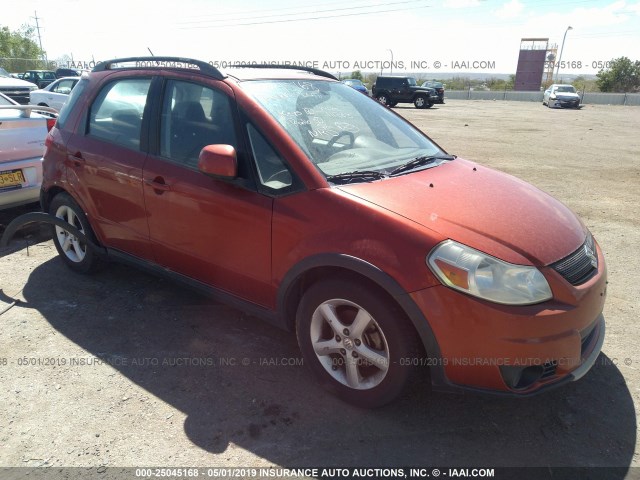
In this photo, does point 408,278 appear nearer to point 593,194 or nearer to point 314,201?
point 314,201

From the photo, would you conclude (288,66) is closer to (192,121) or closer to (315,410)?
(192,121)

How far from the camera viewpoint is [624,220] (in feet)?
20.0

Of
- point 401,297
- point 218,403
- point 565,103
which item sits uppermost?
point 401,297

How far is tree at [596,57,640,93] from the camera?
166 ft

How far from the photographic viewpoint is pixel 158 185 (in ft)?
10.8

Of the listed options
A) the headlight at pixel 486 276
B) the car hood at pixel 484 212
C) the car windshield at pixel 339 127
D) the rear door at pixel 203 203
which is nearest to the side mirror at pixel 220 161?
the rear door at pixel 203 203

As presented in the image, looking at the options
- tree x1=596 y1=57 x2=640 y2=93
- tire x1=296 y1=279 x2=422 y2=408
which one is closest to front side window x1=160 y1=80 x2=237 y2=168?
tire x1=296 y1=279 x2=422 y2=408

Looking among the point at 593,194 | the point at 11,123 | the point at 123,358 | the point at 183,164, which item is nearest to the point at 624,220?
the point at 593,194

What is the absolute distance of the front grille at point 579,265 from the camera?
238 centimetres

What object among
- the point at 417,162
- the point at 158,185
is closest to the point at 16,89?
the point at 158,185

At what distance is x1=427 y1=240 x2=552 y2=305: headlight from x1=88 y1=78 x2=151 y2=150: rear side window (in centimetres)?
239

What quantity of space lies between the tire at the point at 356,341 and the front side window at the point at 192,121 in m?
1.15

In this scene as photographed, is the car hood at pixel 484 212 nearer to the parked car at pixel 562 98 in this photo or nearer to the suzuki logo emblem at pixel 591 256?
the suzuki logo emblem at pixel 591 256

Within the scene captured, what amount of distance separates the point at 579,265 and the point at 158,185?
2.64m
